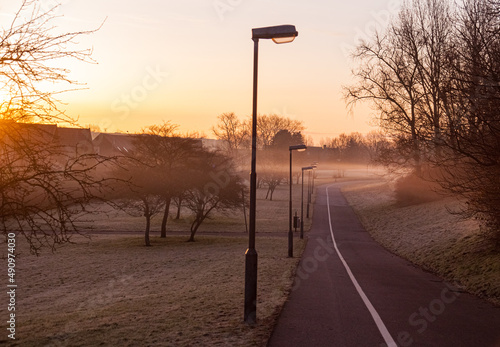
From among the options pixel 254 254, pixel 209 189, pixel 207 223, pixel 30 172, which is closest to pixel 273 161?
pixel 207 223

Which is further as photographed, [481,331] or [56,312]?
[56,312]

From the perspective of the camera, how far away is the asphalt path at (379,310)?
8633mm

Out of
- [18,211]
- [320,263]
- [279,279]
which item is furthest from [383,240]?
[18,211]

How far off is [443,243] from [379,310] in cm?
1312

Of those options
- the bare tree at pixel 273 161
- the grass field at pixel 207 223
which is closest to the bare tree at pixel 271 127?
the bare tree at pixel 273 161

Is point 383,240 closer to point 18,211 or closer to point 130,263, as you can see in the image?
point 130,263

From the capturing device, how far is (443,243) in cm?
2244

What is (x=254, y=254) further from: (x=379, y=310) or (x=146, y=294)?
(x=146, y=294)

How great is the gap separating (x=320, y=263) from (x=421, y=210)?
21.4m

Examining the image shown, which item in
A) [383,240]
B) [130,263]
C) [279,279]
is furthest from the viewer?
[383,240]

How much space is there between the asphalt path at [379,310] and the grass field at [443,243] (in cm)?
78

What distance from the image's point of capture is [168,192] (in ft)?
109

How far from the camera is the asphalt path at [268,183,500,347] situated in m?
8.63

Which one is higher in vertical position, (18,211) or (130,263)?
(18,211)
